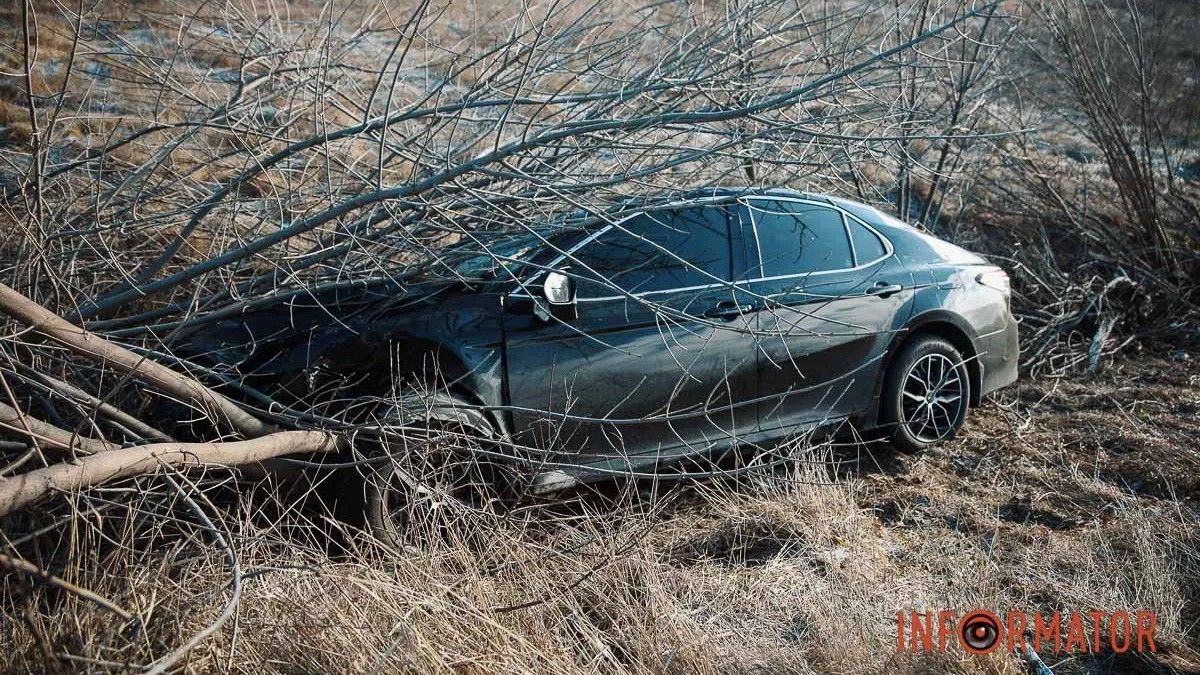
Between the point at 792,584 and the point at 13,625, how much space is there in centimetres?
269

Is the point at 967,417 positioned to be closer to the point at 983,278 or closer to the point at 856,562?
the point at 983,278

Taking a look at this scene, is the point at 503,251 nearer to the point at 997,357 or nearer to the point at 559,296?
the point at 559,296

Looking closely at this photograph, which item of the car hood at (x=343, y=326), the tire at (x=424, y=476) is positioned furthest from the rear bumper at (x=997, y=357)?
the tire at (x=424, y=476)

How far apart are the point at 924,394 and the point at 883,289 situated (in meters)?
0.70

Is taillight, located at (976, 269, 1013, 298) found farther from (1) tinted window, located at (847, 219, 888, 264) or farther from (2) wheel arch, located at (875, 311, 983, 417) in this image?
(1) tinted window, located at (847, 219, 888, 264)

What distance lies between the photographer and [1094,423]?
627 cm

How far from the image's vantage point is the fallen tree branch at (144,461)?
275 cm

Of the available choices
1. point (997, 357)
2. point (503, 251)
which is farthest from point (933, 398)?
point (503, 251)

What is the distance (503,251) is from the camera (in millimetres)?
4762

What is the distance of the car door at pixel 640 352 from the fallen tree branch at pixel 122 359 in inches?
44.5

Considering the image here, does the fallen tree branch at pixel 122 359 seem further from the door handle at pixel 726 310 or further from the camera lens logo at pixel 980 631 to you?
the camera lens logo at pixel 980 631

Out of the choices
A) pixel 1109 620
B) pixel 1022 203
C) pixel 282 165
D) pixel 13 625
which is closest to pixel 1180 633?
pixel 1109 620

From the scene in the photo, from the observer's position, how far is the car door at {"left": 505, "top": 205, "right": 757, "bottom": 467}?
14.5ft

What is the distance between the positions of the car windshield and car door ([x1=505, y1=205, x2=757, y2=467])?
13 centimetres
